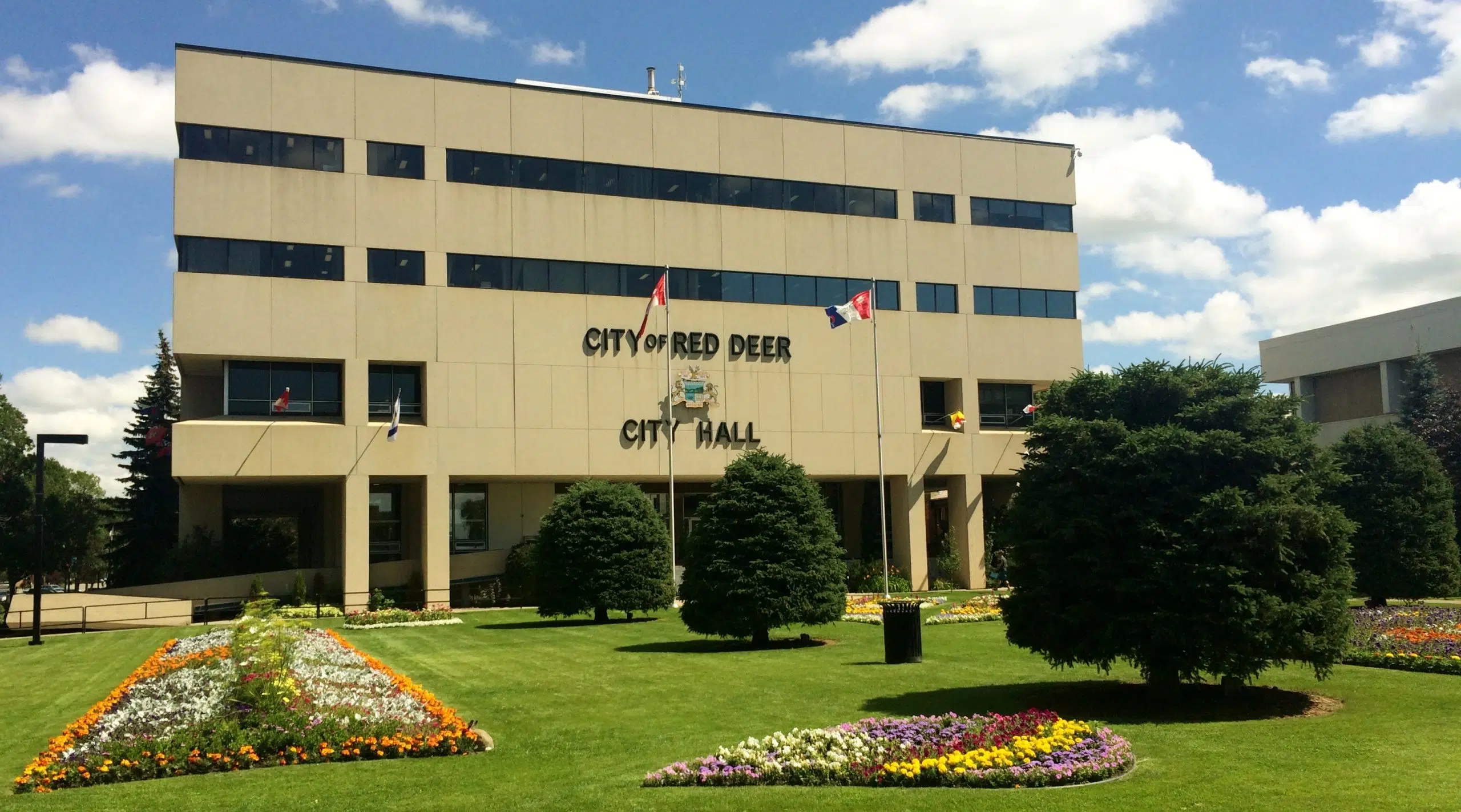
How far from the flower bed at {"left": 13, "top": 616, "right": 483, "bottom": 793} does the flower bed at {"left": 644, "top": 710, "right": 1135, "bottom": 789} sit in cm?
366

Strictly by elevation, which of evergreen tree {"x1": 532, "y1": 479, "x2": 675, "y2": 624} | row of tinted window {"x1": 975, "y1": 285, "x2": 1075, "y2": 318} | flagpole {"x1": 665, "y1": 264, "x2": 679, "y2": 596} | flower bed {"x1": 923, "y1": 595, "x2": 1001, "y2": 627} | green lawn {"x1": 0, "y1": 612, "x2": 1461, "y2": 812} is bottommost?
flower bed {"x1": 923, "y1": 595, "x2": 1001, "y2": 627}

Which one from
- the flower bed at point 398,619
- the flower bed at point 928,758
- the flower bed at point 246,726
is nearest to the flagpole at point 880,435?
the flower bed at point 398,619

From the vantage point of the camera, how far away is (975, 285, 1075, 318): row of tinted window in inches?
2076

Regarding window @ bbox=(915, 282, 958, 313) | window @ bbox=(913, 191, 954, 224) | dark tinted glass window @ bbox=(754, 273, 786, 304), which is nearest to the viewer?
dark tinted glass window @ bbox=(754, 273, 786, 304)

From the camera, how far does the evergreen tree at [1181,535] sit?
45.3ft

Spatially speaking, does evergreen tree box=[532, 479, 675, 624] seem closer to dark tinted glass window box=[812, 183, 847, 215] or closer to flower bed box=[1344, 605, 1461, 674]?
flower bed box=[1344, 605, 1461, 674]

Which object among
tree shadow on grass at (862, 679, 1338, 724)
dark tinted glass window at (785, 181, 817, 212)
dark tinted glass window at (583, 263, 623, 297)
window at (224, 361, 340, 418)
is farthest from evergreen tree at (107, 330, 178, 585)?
tree shadow on grass at (862, 679, 1338, 724)

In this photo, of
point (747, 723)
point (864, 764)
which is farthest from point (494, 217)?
point (864, 764)

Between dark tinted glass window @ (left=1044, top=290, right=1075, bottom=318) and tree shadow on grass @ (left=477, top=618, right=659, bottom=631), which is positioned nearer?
tree shadow on grass @ (left=477, top=618, right=659, bottom=631)

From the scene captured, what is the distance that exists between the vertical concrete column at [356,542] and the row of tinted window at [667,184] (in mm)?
12040

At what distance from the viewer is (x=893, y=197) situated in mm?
51500

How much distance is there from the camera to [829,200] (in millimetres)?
50406

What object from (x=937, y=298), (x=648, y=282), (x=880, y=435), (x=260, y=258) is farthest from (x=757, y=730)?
(x=937, y=298)

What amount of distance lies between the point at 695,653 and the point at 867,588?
2641cm
